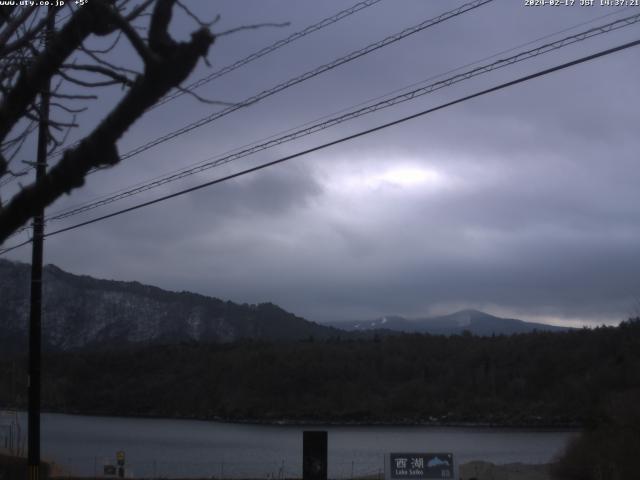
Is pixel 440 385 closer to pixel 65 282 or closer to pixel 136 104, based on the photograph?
pixel 65 282

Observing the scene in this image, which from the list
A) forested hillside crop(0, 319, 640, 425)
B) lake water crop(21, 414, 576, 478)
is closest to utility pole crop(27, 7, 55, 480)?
lake water crop(21, 414, 576, 478)

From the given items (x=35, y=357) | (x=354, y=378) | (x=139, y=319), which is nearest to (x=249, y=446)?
(x=354, y=378)

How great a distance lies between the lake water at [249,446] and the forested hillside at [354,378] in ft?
21.0

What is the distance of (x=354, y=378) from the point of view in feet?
363

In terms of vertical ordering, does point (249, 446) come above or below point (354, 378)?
below

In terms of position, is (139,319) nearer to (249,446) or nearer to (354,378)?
(354,378)

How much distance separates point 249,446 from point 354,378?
41.2m

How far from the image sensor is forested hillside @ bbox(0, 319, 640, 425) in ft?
298

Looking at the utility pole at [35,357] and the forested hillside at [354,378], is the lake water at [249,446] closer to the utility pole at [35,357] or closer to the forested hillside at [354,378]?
the forested hillside at [354,378]

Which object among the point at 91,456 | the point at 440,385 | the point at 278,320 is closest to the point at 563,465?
the point at 91,456

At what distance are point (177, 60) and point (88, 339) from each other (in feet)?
504

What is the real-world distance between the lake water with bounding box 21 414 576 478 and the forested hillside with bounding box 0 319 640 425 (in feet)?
21.0

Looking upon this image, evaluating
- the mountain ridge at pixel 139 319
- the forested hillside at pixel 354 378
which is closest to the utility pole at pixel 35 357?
the forested hillside at pixel 354 378

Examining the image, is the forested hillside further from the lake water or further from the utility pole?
the utility pole
